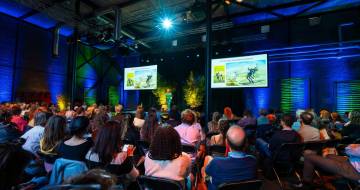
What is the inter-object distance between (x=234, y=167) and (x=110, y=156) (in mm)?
1118

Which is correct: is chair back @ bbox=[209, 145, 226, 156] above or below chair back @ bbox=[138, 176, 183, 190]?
below

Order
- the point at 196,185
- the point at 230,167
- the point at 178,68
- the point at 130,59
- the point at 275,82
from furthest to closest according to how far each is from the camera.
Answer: the point at 130,59 < the point at 178,68 < the point at 275,82 < the point at 196,185 < the point at 230,167

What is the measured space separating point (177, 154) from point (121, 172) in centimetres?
54

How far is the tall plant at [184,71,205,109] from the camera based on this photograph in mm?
10812

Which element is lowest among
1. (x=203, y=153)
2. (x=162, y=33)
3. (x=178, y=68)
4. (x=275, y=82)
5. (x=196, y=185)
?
(x=196, y=185)

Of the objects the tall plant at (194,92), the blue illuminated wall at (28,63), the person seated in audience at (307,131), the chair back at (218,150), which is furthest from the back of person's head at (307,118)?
the blue illuminated wall at (28,63)

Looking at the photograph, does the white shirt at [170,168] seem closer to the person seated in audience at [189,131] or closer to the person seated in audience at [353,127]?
the person seated in audience at [189,131]

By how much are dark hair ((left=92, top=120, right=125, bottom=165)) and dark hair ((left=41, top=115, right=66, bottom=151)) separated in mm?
879

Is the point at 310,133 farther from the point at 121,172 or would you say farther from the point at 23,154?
the point at 23,154

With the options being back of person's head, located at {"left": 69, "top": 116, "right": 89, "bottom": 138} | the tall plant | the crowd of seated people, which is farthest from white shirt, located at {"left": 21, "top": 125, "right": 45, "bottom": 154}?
the tall plant

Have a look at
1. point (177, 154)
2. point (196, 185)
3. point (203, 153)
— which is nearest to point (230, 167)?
point (177, 154)

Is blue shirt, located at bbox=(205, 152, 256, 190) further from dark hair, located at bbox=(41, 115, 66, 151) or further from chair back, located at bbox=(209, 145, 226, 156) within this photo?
dark hair, located at bbox=(41, 115, 66, 151)

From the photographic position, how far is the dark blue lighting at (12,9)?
916 centimetres

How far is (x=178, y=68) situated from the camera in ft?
41.7
